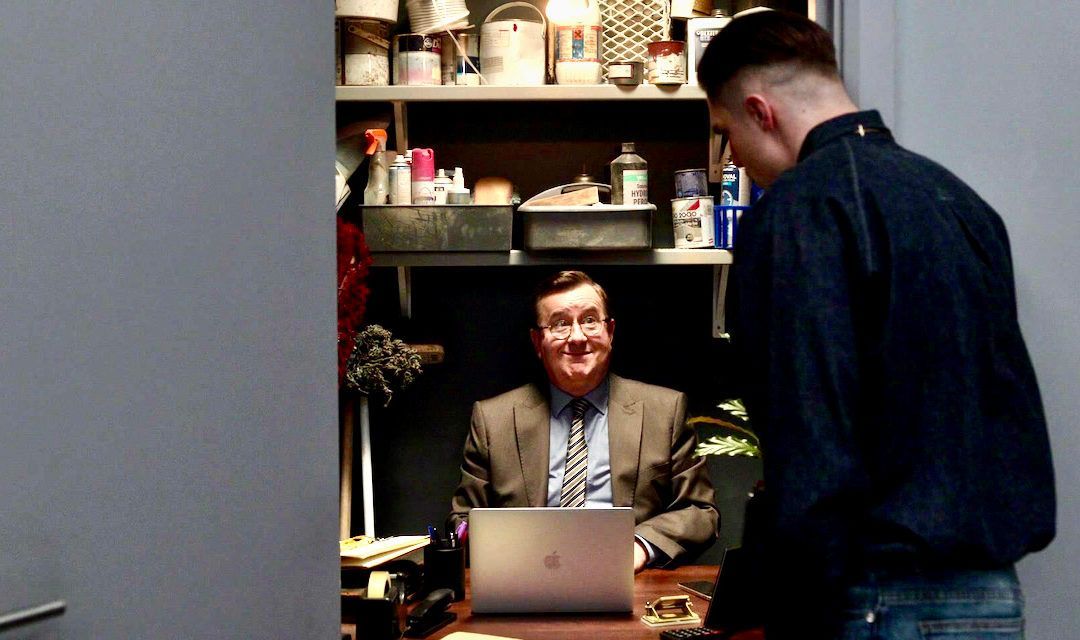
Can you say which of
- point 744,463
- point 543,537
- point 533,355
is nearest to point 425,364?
point 533,355

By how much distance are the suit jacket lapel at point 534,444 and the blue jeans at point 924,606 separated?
185 cm

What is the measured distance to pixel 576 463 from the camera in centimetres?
311

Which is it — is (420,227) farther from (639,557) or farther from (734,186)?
(639,557)

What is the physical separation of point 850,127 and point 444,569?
124 cm

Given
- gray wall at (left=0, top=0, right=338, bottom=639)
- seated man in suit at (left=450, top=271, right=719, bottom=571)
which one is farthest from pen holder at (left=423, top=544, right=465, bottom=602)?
seated man in suit at (left=450, top=271, right=719, bottom=571)

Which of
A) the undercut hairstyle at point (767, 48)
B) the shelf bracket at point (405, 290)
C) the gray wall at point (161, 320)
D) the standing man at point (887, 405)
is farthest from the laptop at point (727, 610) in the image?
the shelf bracket at point (405, 290)

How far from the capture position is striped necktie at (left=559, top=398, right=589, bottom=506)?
3.08m

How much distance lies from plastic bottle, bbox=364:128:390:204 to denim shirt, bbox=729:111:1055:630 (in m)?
1.85

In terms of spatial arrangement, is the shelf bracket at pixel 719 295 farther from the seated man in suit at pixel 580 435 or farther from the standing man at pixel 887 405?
the standing man at pixel 887 405

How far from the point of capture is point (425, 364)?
3.36 m

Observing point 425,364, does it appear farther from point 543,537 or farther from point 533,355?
point 543,537

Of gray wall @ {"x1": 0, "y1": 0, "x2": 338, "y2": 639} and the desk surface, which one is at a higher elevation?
gray wall @ {"x1": 0, "y1": 0, "x2": 338, "y2": 639}

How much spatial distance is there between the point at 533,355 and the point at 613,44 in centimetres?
101

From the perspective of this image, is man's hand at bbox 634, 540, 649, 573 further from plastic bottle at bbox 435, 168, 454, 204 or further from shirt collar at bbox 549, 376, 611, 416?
plastic bottle at bbox 435, 168, 454, 204
